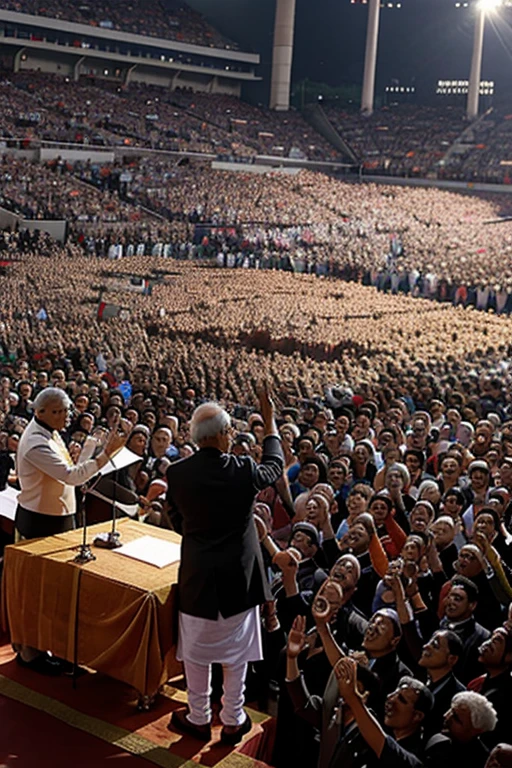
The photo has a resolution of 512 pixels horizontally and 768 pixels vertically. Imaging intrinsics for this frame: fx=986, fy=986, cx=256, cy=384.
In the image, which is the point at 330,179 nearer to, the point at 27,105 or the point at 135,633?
the point at 27,105

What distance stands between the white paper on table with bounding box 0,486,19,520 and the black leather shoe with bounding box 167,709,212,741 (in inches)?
65.6

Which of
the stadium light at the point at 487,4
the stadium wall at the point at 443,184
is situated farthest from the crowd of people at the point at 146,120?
the stadium light at the point at 487,4

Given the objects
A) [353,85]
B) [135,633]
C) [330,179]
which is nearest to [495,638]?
[135,633]

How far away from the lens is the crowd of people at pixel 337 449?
374 centimetres

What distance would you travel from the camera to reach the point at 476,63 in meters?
44.1

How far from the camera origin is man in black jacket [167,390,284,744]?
380 centimetres

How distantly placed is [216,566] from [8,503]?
2.03 metres

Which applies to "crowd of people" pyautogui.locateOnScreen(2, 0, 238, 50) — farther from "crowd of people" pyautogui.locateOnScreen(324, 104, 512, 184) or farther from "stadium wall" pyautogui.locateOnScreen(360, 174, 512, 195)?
"stadium wall" pyautogui.locateOnScreen(360, 174, 512, 195)

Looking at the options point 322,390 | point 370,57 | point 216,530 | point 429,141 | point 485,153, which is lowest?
point 322,390

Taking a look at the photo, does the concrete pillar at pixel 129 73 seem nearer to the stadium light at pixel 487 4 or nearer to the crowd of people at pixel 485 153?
the crowd of people at pixel 485 153

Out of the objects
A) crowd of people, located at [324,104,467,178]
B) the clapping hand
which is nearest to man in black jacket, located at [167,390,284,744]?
the clapping hand

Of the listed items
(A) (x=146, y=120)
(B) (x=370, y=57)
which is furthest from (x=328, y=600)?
(B) (x=370, y=57)

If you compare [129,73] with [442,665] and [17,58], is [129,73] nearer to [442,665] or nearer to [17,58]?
[17,58]

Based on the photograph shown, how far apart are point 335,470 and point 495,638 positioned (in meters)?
2.81
